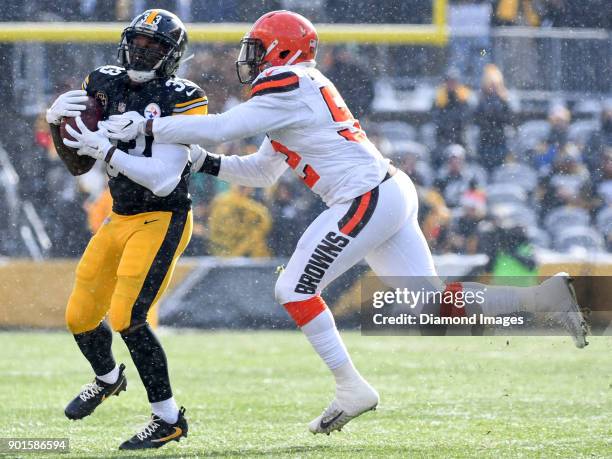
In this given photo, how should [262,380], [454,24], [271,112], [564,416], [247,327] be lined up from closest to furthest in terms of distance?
[271,112] < [564,416] < [262,380] < [247,327] < [454,24]

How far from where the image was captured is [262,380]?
24.1 feet

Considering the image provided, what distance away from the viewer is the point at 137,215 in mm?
4906

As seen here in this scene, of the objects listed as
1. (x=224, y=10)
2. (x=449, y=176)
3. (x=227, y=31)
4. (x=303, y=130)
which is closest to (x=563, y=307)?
(x=303, y=130)

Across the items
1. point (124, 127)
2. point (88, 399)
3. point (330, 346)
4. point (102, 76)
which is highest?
point (102, 76)

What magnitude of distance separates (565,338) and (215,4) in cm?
385

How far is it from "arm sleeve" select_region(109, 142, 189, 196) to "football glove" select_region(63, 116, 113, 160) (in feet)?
0.19

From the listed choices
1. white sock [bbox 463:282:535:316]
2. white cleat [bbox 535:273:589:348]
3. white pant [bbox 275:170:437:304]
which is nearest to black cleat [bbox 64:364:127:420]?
white pant [bbox 275:170:437:304]

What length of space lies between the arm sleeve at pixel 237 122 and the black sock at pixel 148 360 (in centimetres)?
78

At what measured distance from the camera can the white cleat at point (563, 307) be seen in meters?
5.36

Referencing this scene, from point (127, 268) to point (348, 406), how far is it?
1046 mm

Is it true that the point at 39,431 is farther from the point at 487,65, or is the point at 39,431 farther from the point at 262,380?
the point at 487,65

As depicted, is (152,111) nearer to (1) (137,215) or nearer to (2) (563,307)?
(1) (137,215)

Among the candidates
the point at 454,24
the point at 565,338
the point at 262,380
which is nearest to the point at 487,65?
the point at 454,24

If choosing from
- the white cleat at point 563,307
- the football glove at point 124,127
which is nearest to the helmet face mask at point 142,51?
the football glove at point 124,127
